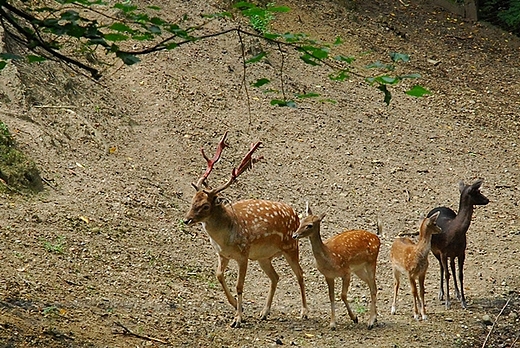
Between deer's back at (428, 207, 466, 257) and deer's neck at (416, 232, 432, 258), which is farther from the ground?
deer's neck at (416, 232, 432, 258)

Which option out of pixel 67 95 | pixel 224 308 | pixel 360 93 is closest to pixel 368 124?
pixel 360 93

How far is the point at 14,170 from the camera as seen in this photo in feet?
31.7

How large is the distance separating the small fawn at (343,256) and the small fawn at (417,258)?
38 centimetres

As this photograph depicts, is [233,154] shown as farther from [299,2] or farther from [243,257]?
[299,2]

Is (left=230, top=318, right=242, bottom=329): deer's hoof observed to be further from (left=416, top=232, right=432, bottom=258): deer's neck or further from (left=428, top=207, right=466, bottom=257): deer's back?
(left=428, top=207, right=466, bottom=257): deer's back

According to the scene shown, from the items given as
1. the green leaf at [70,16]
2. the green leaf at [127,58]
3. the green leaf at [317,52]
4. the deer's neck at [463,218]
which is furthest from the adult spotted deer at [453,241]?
the green leaf at [70,16]

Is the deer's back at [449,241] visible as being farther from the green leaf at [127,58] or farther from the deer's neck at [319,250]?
the green leaf at [127,58]

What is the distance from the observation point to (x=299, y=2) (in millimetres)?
17688

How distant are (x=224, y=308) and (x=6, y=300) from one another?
230 centimetres

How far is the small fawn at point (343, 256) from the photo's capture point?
8555 mm

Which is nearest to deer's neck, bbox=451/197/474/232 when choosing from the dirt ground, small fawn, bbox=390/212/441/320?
small fawn, bbox=390/212/441/320

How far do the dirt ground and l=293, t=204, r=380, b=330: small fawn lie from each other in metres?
0.32

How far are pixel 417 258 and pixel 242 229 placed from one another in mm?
1874

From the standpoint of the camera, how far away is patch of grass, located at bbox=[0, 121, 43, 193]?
9.62 m
